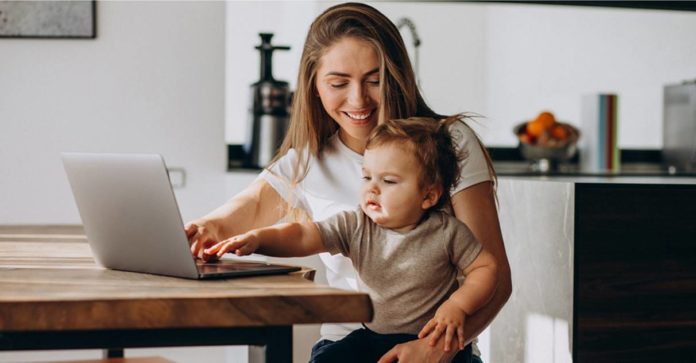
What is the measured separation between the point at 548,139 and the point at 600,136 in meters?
0.24

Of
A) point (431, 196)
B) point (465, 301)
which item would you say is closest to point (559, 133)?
point (431, 196)

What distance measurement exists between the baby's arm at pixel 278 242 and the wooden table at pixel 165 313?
0.22m

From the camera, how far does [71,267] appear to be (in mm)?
1417

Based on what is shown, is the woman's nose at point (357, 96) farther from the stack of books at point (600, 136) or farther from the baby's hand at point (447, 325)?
the stack of books at point (600, 136)

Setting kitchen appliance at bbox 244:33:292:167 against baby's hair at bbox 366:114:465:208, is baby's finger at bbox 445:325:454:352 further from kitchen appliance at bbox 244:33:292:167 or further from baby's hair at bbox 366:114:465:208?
kitchen appliance at bbox 244:33:292:167

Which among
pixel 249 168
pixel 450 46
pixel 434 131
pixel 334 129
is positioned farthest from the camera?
pixel 450 46

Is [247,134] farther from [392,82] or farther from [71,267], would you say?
[71,267]

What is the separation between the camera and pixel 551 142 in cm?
365

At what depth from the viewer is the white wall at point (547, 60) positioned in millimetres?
4184

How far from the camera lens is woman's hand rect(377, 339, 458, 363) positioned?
1415mm

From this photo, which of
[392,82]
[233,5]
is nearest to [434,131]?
[392,82]

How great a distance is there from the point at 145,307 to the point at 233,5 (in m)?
2.70

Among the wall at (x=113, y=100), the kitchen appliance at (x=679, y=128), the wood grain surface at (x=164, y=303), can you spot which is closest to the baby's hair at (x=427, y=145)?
the wood grain surface at (x=164, y=303)

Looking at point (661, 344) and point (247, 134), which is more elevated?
point (247, 134)
